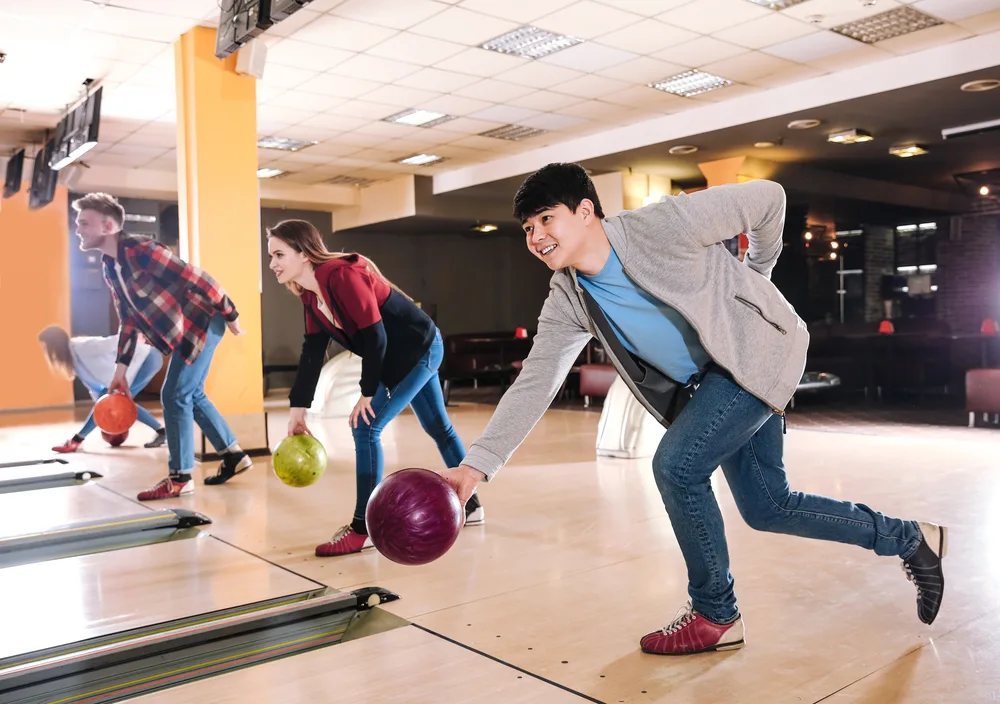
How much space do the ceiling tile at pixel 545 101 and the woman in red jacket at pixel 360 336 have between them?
575 cm

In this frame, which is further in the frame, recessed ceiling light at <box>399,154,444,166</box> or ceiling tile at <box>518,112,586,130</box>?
recessed ceiling light at <box>399,154,444,166</box>

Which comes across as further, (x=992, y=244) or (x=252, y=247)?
(x=992, y=244)

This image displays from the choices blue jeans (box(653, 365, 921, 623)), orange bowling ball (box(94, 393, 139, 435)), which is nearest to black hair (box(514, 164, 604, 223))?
blue jeans (box(653, 365, 921, 623))

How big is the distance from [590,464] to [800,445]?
1.95 metres

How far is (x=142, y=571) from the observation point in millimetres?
3357

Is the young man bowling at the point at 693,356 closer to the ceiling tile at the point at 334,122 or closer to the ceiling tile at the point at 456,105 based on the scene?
the ceiling tile at the point at 456,105

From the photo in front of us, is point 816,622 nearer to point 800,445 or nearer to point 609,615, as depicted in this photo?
point 609,615

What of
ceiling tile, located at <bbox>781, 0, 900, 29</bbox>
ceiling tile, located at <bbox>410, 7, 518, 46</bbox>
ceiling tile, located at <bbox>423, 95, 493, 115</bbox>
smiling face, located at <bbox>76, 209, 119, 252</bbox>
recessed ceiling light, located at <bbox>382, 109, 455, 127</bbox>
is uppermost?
recessed ceiling light, located at <bbox>382, 109, 455, 127</bbox>

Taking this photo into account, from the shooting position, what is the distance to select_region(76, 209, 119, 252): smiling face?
4543 millimetres

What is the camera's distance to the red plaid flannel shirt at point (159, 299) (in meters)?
4.70

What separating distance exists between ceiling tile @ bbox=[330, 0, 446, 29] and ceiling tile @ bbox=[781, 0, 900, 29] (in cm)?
273

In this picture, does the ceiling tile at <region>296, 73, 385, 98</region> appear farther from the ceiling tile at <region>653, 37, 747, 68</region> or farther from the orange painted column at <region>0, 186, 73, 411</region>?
the orange painted column at <region>0, 186, 73, 411</region>

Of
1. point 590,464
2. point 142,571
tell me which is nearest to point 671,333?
point 142,571

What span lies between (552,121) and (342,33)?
3654 mm
